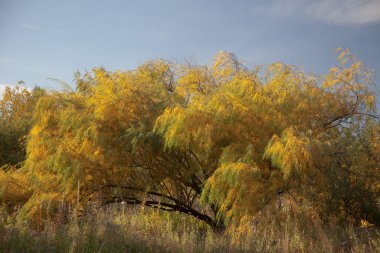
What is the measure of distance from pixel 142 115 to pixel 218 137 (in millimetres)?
2029

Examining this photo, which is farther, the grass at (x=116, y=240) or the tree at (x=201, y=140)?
the tree at (x=201, y=140)

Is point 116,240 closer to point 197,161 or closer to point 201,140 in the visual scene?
point 201,140

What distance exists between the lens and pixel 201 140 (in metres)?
8.43

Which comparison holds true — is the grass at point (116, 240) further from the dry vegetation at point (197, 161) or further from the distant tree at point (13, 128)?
the distant tree at point (13, 128)

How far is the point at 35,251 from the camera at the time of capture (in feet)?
19.5

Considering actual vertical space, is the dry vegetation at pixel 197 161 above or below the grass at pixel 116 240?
above

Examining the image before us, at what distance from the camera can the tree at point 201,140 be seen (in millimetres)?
8047

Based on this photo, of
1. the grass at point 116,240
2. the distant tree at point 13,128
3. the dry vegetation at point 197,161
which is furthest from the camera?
the distant tree at point 13,128

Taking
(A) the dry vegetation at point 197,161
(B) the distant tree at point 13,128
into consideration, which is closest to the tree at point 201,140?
(A) the dry vegetation at point 197,161

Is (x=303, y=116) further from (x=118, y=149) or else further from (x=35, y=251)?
(x=35, y=251)

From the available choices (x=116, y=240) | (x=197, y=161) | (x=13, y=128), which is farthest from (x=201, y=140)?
(x=13, y=128)

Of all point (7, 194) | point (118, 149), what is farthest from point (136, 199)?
point (7, 194)

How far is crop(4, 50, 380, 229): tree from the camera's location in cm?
805

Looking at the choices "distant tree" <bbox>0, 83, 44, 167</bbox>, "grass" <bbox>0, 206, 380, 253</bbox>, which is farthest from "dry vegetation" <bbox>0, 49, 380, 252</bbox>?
"distant tree" <bbox>0, 83, 44, 167</bbox>
